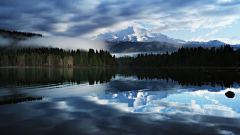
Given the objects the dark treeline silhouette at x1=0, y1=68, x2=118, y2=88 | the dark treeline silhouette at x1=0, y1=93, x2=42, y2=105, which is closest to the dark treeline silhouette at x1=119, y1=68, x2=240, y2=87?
the dark treeline silhouette at x1=0, y1=68, x2=118, y2=88

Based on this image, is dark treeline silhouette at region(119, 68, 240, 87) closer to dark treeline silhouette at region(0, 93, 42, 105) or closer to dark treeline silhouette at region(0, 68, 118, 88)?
dark treeline silhouette at region(0, 68, 118, 88)

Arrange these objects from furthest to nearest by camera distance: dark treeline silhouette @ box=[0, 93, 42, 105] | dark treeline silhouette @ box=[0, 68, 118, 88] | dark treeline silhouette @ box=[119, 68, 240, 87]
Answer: dark treeline silhouette @ box=[119, 68, 240, 87], dark treeline silhouette @ box=[0, 68, 118, 88], dark treeline silhouette @ box=[0, 93, 42, 105]

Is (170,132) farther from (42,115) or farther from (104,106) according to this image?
(42,115)

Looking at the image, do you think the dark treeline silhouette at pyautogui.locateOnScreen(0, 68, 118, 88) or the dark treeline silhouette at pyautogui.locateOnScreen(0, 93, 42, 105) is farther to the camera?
the dark treeline silhouette at pyautogui.locateOnScreen(0, 68, 118, 88)

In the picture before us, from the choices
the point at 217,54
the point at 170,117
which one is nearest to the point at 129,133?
the point at 170,117

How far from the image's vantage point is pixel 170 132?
34.6 feet

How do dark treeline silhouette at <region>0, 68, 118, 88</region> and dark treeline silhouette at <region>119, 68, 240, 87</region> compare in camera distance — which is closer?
dark treeline silhouette at <region>0, 68, 118, 88</region>

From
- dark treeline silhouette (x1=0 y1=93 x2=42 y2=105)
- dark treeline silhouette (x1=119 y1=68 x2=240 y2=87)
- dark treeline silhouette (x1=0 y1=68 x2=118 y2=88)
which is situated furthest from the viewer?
Result: dark treeline silhouette (x1=119 y1=68 x2=240 y2=87)

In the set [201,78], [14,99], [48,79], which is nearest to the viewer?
[14,99]

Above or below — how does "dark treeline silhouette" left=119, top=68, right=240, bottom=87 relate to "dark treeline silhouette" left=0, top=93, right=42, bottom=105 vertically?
below

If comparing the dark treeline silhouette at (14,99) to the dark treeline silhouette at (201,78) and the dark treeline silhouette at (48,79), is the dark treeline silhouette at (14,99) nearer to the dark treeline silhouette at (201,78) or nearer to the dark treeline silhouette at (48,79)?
the dark treeline silhouette at (48,79)

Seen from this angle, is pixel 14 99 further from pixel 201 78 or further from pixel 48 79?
pixel 201 78

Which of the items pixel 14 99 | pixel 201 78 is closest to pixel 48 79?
pixel 14 99

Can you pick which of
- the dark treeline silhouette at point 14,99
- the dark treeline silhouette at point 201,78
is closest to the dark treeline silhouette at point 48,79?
the dark treeline silhouette at point 14,99
